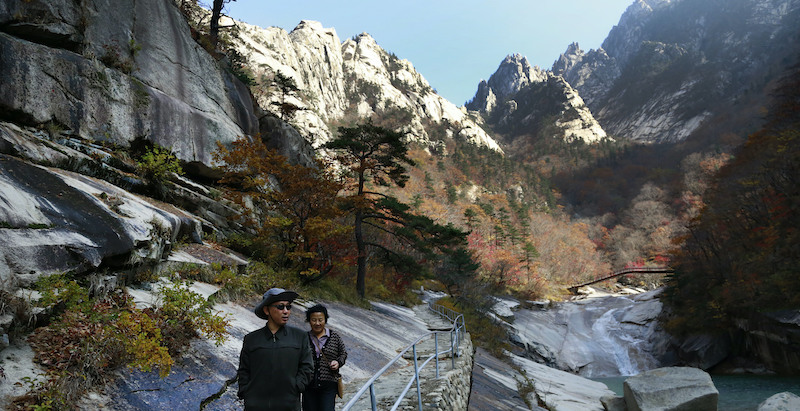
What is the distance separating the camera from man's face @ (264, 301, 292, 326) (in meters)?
2.95

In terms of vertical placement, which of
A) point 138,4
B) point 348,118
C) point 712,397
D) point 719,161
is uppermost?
point 719,161

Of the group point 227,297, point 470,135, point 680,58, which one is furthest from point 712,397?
point 680,58

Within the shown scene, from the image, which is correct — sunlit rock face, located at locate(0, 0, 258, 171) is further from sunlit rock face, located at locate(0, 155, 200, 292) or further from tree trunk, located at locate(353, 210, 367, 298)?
tree trunk, located at locate(353, 210, 367, 298)

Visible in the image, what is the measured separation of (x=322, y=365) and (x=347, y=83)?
112 metres

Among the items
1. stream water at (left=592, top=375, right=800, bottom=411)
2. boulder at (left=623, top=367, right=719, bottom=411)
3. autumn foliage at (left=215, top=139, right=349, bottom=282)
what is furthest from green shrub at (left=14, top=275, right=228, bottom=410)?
stream water at (left=592, top=375, right=800, bottom=411)

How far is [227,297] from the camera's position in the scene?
7.84 metres

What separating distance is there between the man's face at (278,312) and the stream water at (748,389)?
1761 cm

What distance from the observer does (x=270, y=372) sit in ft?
9.25

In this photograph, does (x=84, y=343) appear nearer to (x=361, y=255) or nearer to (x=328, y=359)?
(x=328, y=359)

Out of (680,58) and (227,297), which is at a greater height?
(680,58)

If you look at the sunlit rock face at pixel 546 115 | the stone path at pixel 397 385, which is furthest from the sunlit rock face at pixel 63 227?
the sunlit rock face at pixel 546 115

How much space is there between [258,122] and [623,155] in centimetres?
12961

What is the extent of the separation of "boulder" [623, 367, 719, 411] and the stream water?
374 centimetres

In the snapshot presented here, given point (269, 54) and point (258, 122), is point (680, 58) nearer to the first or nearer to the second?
point (269, 54)
